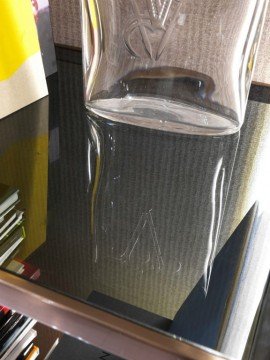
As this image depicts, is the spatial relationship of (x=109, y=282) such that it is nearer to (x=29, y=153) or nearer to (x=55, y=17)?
(x=29, y=153)

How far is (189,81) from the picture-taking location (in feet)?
1.41

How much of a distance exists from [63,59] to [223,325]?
39cm

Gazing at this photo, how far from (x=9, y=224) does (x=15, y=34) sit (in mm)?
204

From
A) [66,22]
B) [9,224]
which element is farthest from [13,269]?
[66,22]

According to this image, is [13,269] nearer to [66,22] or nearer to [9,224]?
[9,224]

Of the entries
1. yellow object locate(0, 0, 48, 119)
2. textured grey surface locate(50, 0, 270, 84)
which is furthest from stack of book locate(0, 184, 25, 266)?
textured grey surface locate(50, 0, 270, 84)

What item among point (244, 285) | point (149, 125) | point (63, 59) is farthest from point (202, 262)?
point (63, 59)

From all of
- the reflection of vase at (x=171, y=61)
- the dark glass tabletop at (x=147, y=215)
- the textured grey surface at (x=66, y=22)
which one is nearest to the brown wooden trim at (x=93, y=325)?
the dark glass tabletop at (x=147, y=215)

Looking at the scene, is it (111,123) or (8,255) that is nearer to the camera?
(8,255)

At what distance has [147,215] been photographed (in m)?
0.32

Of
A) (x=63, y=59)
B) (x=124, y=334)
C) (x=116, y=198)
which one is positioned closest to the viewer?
(x=124, y=334)

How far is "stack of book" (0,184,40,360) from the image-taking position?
0.27 meters

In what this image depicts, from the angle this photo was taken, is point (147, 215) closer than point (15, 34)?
Yes

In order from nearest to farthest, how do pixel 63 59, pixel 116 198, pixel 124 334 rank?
pixel 124 334 < pixel 116 198 < pixel 63 59
